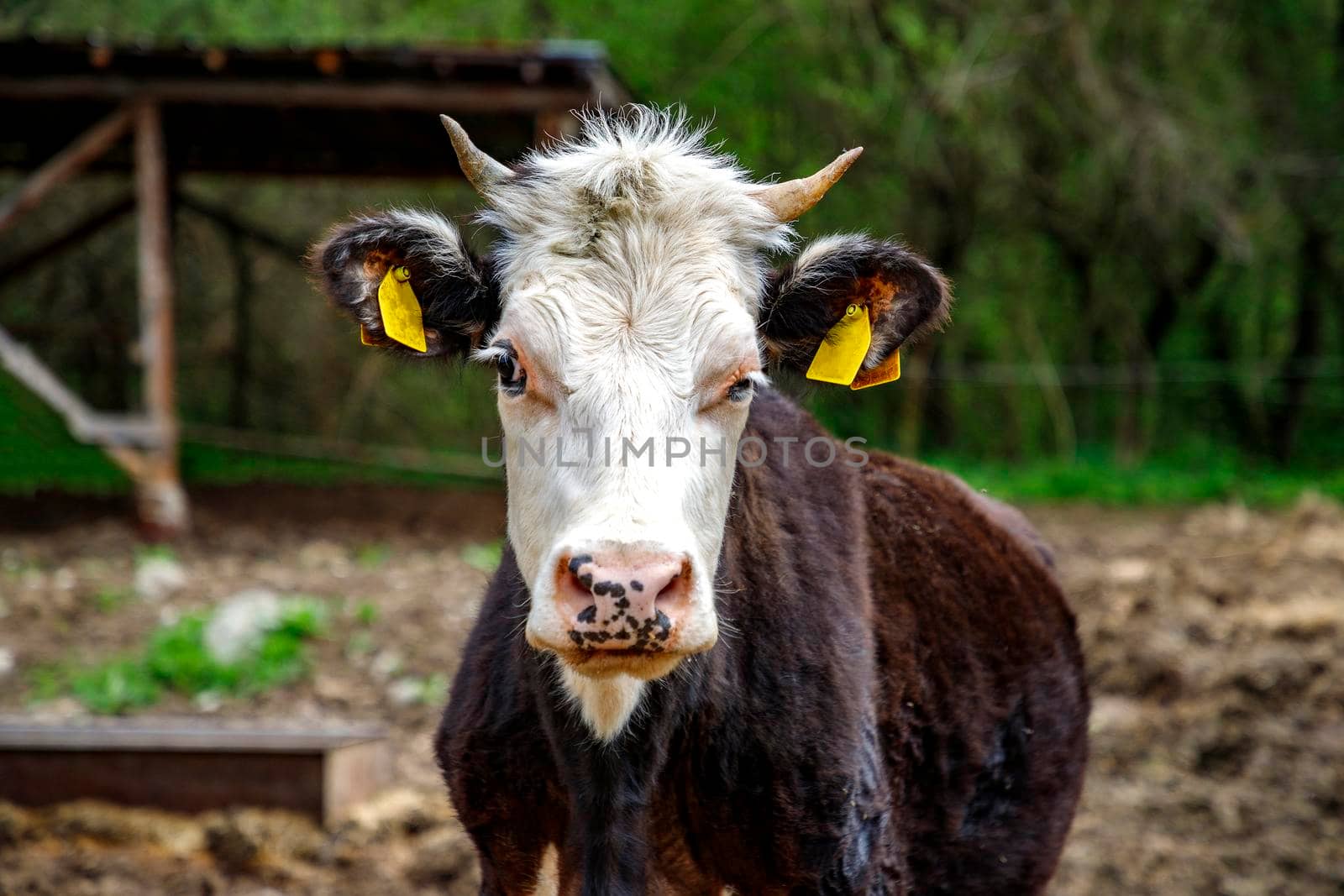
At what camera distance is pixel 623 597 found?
95.6 inches

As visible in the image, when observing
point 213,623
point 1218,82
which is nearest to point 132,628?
point 213,623

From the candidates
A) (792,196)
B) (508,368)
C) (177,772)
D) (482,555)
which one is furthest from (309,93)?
(508,368)

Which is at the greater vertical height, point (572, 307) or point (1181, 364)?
point (1181, 364)

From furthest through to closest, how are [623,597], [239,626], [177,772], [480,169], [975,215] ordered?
1. [975,215]
2. [239,626]
3. [177,772]
4. [480,169]
5. [623,597]

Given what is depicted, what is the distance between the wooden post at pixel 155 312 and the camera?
35.1ft

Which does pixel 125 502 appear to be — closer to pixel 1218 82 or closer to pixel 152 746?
pixel 152 746

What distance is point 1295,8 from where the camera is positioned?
17.6m

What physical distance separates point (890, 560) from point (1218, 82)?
1639cm

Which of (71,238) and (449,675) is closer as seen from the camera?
(449,675)

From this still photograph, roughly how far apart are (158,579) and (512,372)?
20.9 feet

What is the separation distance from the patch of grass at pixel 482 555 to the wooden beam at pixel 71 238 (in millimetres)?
5451

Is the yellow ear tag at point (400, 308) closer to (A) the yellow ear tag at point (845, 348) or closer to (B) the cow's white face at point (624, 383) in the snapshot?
(B) the cow's white face at point (624, 383)

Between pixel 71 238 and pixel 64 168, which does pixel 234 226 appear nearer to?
pixel 71 238

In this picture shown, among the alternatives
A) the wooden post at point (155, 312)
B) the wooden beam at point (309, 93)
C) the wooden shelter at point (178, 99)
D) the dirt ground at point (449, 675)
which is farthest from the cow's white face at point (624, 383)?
the wooden post at point (155, 312)
